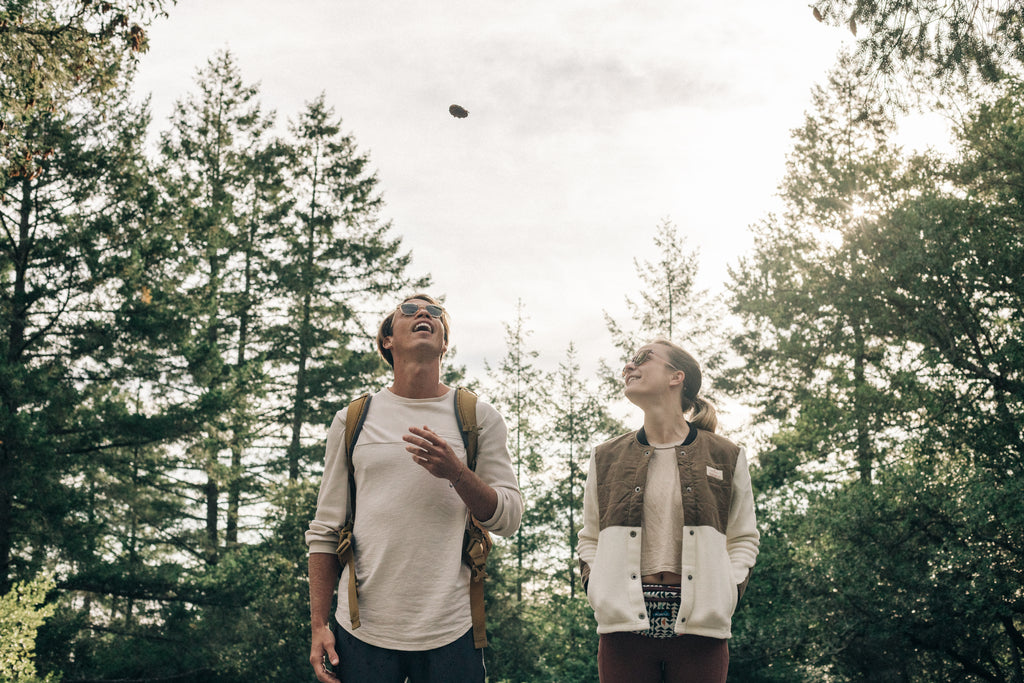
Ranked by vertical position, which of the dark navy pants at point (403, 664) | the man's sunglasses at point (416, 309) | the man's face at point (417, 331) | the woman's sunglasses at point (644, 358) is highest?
the woman's sunglasses at point (644, 358)

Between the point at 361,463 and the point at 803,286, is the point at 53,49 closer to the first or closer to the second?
the point at 361,463

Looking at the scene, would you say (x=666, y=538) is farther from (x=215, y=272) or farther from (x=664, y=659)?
(x=215, y=272)

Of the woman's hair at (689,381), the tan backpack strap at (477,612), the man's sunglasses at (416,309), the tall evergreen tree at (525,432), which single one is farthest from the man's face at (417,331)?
the tall evergreen tree at (525,432)

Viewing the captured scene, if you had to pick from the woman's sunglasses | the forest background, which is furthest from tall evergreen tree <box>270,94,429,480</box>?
the woman's sunglasses

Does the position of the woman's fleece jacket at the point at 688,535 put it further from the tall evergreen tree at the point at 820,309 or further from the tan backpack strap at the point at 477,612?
the tall evergreen tree at the point at 820,309

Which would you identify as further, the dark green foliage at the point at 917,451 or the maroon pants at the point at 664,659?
the dark green foliage at the point at 917,451

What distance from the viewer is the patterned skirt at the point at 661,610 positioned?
2672 mm

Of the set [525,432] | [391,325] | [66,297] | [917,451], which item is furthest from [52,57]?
[525,432]

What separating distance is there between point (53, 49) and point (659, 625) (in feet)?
21.4

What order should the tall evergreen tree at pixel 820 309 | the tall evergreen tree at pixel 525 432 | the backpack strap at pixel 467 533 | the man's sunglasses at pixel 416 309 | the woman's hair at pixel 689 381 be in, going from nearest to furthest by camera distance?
the backpack strap at pixel 467 533, the man's sunglasses at pixel 416 309, the woman's hair at pixel 689 381, the tall evergreen tree at pixel 820 309, the tall evergreen tree at pixel 525 432

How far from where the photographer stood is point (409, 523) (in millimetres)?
2338

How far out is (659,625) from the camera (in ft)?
8.78

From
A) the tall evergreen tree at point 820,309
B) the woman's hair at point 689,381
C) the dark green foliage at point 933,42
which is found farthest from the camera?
the tall evergreen tree at point 820,309

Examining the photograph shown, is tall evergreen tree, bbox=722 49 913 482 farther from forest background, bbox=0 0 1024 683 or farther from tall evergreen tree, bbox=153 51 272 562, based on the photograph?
tall evergreen tree, bbox=153 51 272 562
